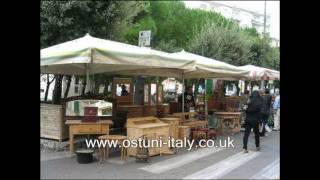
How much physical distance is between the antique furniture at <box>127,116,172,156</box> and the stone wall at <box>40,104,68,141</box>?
187cm

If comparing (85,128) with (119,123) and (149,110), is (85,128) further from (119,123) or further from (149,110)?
(149,110)

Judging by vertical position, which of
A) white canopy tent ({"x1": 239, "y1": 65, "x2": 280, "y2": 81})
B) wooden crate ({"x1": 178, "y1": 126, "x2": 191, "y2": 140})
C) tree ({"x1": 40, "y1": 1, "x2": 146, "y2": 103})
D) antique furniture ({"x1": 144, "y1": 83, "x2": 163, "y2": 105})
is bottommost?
wooden crate ({"x1": 178, "y1": 126, "x2": 191, "y2": 140})

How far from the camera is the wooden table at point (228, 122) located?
1429 centimetres

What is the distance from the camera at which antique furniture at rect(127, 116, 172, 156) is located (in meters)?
8.68

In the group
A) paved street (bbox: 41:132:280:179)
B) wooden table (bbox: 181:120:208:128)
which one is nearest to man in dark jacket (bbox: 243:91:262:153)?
paved street (bbox: 41:132:280:179)

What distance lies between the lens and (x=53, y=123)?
32.4 feet

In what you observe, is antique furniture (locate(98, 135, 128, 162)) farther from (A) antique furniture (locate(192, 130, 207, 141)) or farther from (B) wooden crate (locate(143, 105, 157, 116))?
(B) wooden crate (locate(143, 105, 157, 116))

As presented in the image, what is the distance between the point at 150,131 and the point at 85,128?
138 cm

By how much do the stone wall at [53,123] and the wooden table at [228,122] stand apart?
610 cm

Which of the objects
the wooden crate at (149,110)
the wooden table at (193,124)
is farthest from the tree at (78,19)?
the wooden table at (193,124)

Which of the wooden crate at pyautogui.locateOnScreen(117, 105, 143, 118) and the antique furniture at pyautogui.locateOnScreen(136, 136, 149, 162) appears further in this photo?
the wooden crate at pyautogui.locateOnScreen(117, 105, 143, 118)

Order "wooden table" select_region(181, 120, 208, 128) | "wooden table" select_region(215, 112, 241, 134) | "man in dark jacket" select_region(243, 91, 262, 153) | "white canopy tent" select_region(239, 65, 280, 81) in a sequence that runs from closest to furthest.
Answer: "man in dark jacket" select_region(243, 91, 262, 153)
"wooden table" select_region(181, 120, 208, 128)
"wooden table" select_region(215, 112, 241, 134)
"white canopy tent" select_region(239, 65, 280, 81)
